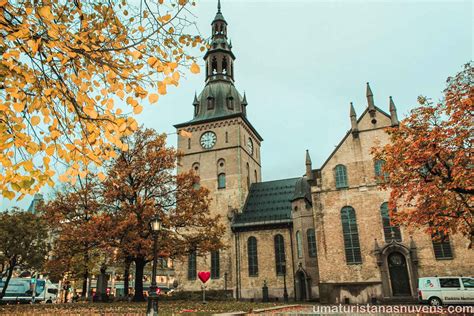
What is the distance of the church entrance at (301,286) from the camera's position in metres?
33.7

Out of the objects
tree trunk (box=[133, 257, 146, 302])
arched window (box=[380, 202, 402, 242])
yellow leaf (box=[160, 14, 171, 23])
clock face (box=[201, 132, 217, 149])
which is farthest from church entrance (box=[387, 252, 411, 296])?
yellow leaf (box=[160, 14, 171, 23])

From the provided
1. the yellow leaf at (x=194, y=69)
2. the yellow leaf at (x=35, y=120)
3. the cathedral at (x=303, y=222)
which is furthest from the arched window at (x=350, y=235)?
the yellow leaf at (x=35, y=120)

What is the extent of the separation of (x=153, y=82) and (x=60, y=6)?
7.67 feet

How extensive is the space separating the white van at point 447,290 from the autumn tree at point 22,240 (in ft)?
100.0

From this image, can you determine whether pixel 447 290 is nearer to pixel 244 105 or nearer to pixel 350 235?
pixel 350 235

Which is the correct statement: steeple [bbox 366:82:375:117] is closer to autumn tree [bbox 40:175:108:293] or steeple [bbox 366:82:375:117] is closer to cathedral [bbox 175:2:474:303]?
cathedral [bbox 175:2:474:303]

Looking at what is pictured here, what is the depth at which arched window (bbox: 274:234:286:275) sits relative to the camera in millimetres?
36325

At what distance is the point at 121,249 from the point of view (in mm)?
22703

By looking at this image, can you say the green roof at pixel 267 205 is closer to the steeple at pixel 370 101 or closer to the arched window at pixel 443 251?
the steeple at pixel 370 101

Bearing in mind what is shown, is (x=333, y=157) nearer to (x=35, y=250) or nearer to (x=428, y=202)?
(x=428, y=202)

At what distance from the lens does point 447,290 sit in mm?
21859

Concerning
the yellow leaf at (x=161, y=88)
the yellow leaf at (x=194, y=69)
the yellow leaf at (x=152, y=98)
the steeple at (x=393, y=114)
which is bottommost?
the yellow leaf at (x=152, y=98)

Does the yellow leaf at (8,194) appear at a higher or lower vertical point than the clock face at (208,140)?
lower

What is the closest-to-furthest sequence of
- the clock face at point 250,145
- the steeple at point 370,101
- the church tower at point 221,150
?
the steeple at point 370,101 → the church tower at point 221,150 → the clock face at point 250,145
